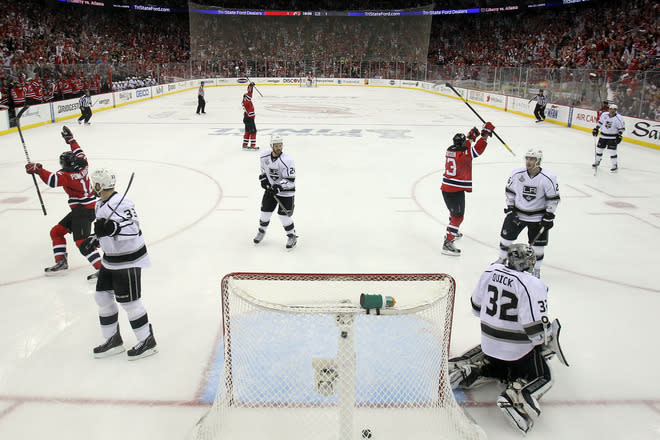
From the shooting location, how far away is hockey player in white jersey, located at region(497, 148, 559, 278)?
206 inches

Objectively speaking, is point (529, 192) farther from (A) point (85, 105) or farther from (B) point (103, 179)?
(A) point (85, 105)

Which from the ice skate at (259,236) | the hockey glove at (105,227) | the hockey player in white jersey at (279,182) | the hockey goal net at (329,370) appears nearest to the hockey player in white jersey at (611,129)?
the hockey player in white jersey at (279,182)

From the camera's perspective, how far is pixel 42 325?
15.2 ft

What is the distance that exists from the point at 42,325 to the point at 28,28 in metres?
30.7

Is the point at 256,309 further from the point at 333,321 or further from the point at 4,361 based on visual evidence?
the point at 4,361

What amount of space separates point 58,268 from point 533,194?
554cm

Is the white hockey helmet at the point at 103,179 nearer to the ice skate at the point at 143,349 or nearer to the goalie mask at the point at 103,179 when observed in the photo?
the goalie mask at the point at 103,179

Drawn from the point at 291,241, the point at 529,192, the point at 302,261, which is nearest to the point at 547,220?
the point at 529,192

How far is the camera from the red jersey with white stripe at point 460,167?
630 cm

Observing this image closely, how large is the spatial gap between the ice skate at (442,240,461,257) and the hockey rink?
96 mm

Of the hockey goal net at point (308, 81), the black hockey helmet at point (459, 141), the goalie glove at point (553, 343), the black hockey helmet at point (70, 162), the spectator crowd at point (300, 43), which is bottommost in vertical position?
the goalie glove at point (553, 343)

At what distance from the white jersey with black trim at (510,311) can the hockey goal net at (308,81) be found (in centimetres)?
3524

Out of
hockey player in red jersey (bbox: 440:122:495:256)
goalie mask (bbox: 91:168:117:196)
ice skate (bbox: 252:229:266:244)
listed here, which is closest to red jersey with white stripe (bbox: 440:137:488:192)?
hockey player in red jersey (bbox: 440:122:495:256)

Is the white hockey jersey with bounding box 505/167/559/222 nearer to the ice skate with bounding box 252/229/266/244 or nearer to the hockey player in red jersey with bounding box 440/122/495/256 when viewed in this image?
the hockey player in red jersey with bounding box 440/122/495/256
